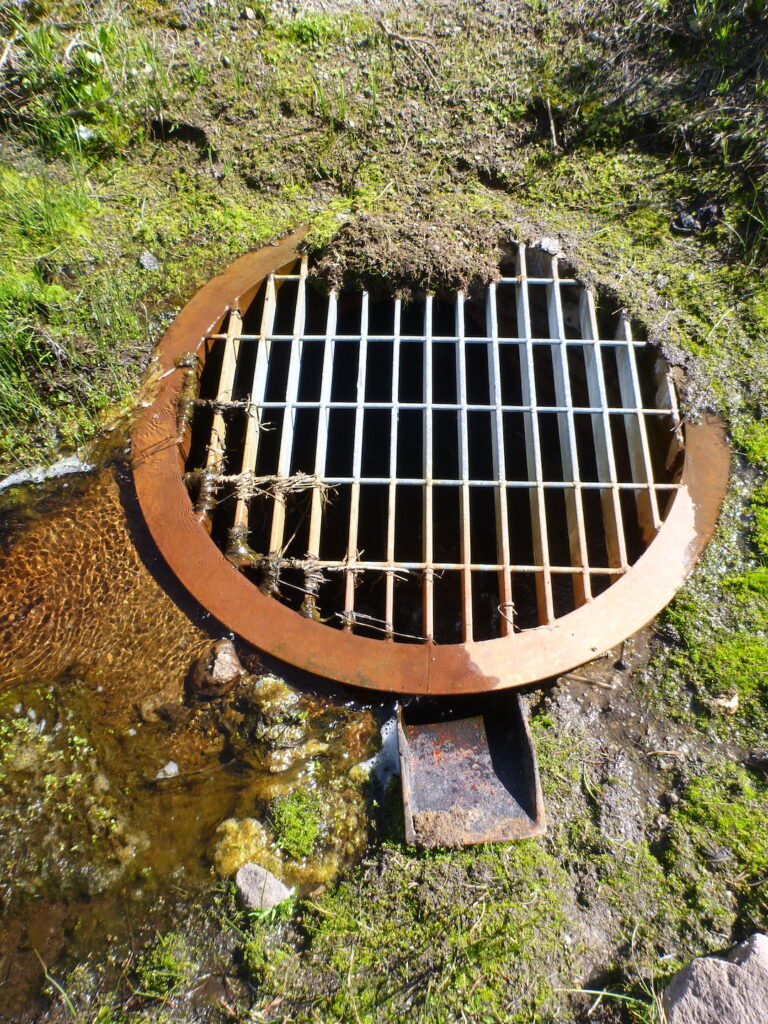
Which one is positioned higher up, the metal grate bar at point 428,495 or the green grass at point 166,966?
the metal grate bar at point 428,495

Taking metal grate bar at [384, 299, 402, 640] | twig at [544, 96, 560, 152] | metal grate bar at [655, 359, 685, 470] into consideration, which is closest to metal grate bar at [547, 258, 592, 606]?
metal grate bar at [655, 359, 685, 470]

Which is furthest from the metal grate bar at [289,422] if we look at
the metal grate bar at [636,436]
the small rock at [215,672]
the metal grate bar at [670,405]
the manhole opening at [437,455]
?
the metal grate bar at [670,405]

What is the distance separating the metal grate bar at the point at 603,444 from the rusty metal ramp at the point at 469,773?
664mm

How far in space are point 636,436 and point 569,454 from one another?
27cm

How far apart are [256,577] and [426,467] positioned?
73 cm

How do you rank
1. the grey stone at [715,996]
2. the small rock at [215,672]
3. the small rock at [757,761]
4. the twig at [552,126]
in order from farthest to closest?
the twig at [552,126] < the small rock at [215,672] < the small rock at [757,761] < the grey stone at [715,996]

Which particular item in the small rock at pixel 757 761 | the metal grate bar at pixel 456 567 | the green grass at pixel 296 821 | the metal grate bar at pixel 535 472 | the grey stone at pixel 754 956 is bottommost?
the grey stone at pixel 754 956

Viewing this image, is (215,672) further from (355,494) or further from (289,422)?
(289,422)

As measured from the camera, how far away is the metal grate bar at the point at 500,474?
7.02ft

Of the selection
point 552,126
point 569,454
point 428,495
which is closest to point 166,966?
point 428,495

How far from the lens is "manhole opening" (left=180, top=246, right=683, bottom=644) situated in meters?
2.27

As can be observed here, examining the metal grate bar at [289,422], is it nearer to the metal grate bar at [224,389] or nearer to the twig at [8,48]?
the metal grate bar at [224,389]

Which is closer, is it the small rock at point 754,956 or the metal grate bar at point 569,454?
the small rock at point 754,956

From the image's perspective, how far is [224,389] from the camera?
8.32 ft
